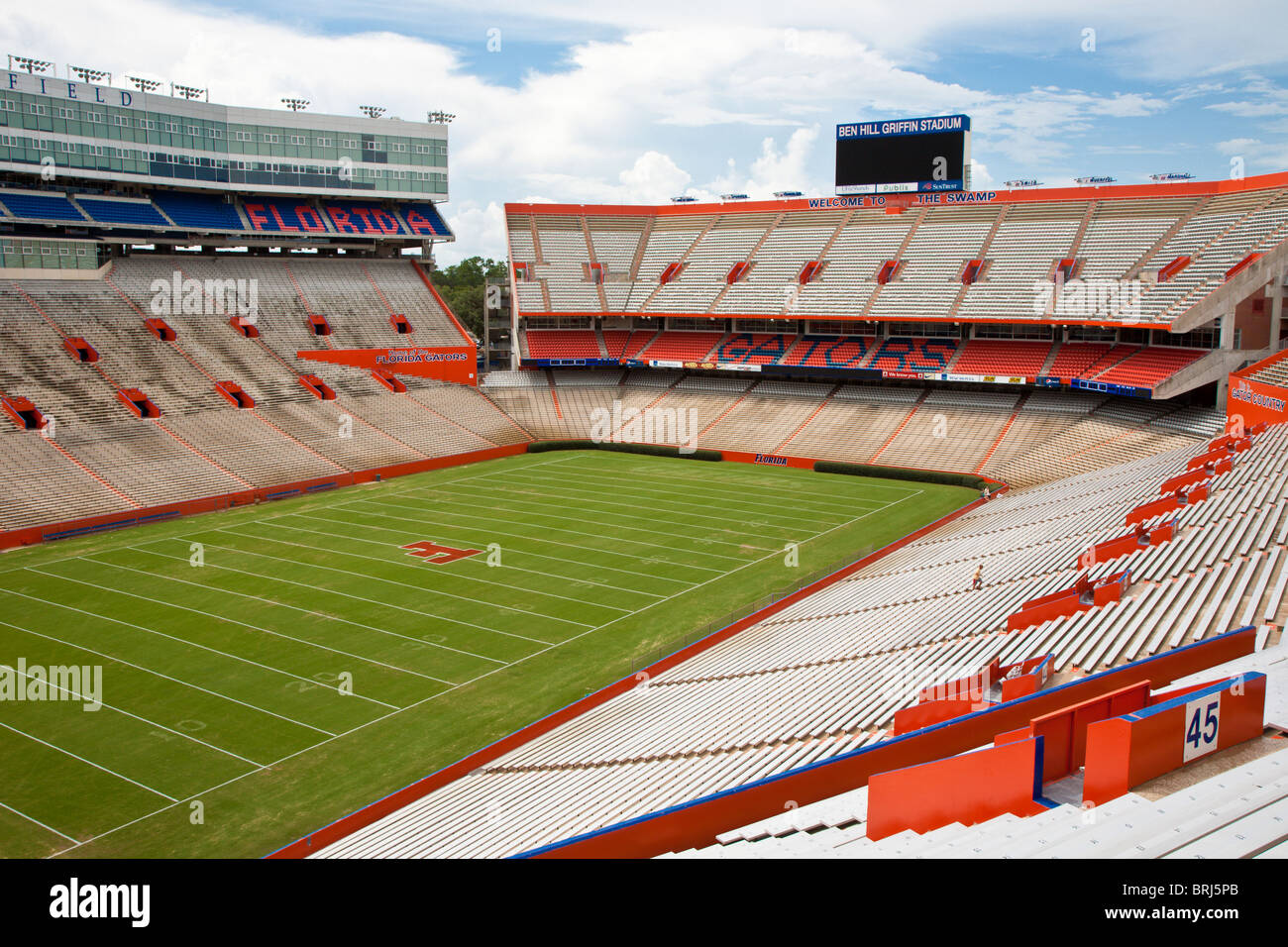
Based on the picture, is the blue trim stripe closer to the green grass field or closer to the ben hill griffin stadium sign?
the green grass field

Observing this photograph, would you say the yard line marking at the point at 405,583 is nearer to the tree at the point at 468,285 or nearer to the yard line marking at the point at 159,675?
the yard line marking at the point at 159,675

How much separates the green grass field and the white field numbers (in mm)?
11855

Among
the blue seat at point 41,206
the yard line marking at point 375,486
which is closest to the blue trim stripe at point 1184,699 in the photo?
the yard line marking at point 375,486

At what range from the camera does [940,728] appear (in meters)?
11.3

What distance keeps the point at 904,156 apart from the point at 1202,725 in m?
48.9

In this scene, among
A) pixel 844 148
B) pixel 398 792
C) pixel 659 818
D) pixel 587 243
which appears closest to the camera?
pixel 659 818

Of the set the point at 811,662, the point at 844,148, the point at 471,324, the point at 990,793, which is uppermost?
the point at 844,148

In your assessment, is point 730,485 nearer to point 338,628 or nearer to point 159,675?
point 338,628

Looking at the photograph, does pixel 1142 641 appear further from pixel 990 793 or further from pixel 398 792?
pixel 398 792

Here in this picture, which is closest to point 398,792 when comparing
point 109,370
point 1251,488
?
point 1251,488

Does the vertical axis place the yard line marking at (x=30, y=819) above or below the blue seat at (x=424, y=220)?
below

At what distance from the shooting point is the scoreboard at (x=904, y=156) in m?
50.8

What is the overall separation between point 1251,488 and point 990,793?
1631cm

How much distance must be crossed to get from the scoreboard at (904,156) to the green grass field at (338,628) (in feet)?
66.2
